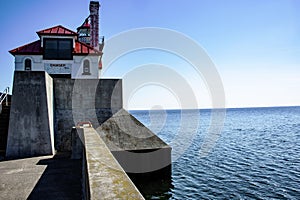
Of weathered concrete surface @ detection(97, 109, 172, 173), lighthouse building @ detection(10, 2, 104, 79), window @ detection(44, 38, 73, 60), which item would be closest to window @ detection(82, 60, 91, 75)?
lighthouse building @ detection(10, 2, 104, 79)

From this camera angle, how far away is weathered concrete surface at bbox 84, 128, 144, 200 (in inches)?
112

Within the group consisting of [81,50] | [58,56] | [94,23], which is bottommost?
[58,56]

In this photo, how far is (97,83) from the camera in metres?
13.5

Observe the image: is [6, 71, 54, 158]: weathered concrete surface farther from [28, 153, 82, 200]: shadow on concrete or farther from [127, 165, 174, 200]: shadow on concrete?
[127, 165, 174, 200]: shadow on concrete

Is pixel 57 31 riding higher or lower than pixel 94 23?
lower

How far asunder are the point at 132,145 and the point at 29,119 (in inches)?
209

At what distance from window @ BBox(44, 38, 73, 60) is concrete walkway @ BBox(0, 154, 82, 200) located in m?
12.9

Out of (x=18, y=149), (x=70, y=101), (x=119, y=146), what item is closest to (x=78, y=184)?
(x=18, y=149)

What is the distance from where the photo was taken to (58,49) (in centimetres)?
2052

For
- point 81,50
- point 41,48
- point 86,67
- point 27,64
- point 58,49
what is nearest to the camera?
point 27,64

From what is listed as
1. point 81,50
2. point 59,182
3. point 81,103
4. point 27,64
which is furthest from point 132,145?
point 27,64

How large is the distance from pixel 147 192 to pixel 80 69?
12.6 metres

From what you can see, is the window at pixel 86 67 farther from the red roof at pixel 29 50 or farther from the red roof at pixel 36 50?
the red roof at pixel 29 50

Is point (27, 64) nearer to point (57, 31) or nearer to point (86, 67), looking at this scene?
point (57, 31)
